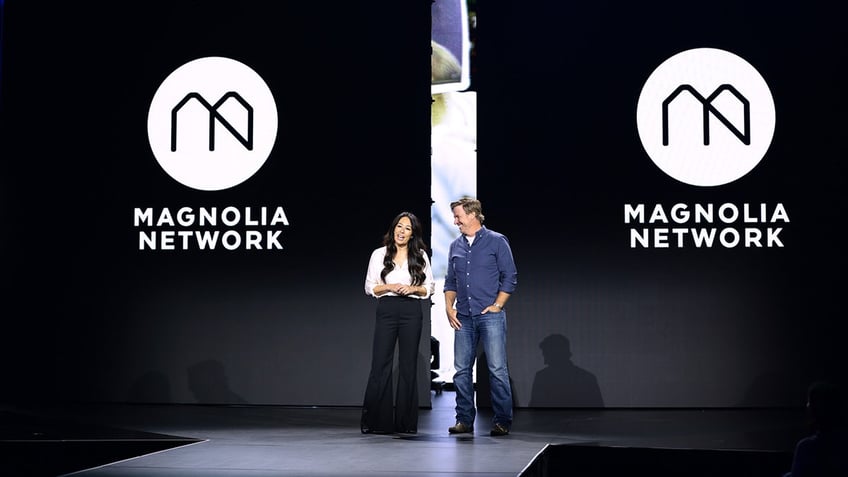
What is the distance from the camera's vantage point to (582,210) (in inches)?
246

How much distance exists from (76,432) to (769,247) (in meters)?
4.36

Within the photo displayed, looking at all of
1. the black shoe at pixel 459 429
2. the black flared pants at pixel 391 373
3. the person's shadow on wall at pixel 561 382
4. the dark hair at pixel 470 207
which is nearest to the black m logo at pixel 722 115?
the person's shadow on wall at pixel 561 382

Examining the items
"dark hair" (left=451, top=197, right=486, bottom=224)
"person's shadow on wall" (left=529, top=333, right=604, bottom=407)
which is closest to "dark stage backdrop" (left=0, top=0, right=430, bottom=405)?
"person's shadow on wall" (left=529, top=333, right=604, bottom=407)

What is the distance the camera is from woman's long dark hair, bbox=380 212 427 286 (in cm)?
478

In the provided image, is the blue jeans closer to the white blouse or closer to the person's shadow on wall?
the white blouse

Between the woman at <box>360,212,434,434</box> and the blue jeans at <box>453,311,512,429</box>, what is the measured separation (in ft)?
0.77

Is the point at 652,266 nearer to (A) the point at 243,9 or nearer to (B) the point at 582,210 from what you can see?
(B) the point at 582,210

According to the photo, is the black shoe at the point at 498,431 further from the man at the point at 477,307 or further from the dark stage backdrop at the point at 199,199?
the dark stage backdrop at the point at 199,199

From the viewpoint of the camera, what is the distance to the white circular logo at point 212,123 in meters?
6.52

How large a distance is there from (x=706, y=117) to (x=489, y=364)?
2.54m

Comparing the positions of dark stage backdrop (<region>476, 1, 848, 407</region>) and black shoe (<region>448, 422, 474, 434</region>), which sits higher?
dark stage backdrop (<region>476, 1, 848, 407</region>)

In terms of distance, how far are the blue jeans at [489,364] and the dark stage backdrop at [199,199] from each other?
1642 millimetres

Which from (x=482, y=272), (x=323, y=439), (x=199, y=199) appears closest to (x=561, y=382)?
(x=482, y=272)

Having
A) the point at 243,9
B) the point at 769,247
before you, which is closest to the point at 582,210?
the point at 769,247
